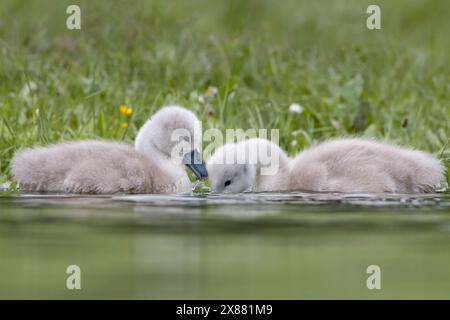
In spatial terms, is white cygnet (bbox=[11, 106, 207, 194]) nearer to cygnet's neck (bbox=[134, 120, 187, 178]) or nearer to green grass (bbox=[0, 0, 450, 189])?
cygnet's neck (bbox=[134, 120, 187, 178])

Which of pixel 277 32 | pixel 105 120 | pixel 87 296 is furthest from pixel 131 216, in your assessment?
pixel 277 32

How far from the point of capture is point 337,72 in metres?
10.4

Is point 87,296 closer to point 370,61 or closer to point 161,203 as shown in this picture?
point 161,203

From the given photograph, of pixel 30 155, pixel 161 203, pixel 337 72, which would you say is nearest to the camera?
pixel 161 203

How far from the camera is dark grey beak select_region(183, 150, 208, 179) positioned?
7.32 metres

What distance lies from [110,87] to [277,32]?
10.0 feet

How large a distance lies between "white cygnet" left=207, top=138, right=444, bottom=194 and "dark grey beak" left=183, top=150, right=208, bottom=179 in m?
0.05

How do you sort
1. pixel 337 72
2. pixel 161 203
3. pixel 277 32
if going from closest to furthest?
1. pixel 161 203
2. pixel 337 72
3. pixel 277 32

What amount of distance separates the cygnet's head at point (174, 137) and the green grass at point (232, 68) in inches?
29.6

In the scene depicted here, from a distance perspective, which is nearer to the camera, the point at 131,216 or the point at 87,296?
the point at 87,296

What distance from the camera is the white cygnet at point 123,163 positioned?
6980 mm
